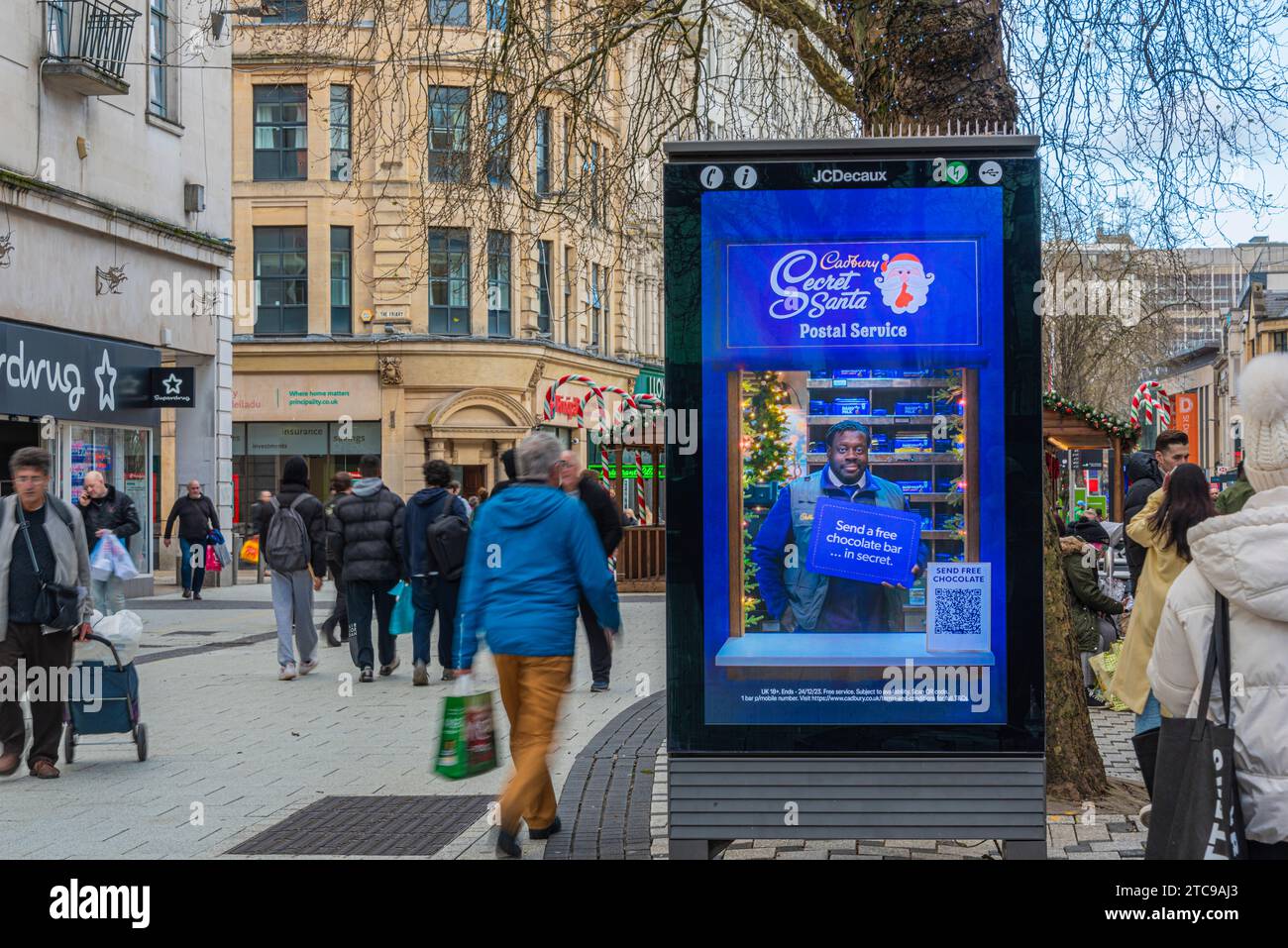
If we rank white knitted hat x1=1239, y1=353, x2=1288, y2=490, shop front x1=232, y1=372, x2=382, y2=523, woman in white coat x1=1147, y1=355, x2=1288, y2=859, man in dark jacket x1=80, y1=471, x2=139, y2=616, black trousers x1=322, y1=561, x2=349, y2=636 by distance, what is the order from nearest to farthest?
woman in white coat x1=1147, y1=355, x2=1288, y2=859
white knitted hat x1=1239, y1=353, x2=1288, y2=490
black trousers x1=322, y1=561, x2=349, y2=636
man in dark jacket x1=80, y1=471, x2=139, y2=616
shop front x1=232, y1=372, x2=382, y2=523

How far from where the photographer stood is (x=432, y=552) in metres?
13.3

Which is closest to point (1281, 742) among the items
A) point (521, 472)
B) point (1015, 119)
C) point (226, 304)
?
point (521, 472)

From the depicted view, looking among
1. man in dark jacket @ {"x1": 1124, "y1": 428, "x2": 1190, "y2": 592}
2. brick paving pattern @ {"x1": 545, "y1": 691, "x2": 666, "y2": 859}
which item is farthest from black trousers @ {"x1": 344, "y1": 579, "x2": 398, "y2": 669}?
man in dark jacket @ {"x1": 1124, "y1": 428, "x2": 1190, "y2": 592}

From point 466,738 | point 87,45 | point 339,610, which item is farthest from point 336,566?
point 87,45

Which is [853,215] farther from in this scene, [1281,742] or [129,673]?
[129,673]

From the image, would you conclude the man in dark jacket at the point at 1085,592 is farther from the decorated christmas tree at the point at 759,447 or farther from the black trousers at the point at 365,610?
the black trousers at the point at 365,610

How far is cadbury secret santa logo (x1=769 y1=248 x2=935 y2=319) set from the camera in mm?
5816

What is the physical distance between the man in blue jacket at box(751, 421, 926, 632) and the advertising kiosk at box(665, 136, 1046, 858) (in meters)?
0.02

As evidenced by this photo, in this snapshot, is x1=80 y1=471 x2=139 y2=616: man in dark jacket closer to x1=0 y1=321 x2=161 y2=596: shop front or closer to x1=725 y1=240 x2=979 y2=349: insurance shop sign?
x1=0 y1=321 x2=161 y2=596: shop front

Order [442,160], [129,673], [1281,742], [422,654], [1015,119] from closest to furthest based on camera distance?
1. [1281,742]
2. [1015,119]
3. [129,673]
4. [442,160]
5. [422,654]

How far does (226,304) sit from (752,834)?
74.8 feet

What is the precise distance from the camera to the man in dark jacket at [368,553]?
13.4m

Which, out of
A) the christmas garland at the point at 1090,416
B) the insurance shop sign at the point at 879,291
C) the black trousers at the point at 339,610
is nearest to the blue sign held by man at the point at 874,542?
the insurance shop sign at the point at 879,291

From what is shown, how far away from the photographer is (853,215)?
5.84m
